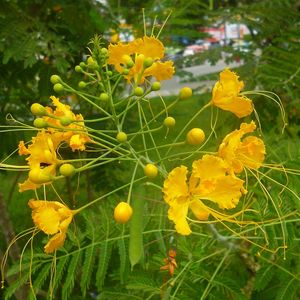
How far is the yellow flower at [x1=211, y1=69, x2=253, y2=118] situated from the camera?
1.13 meters

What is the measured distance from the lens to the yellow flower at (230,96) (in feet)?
3.69

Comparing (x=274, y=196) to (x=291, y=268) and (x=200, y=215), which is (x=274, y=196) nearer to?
(x=291, y=268)

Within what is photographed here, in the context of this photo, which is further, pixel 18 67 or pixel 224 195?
pixel 18 67

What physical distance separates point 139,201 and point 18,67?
4.38ft

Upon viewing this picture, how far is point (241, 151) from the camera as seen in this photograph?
1.08 meters

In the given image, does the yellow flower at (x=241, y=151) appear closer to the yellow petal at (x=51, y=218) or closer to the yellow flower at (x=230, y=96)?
the yellow flower at (x=230, y=96)

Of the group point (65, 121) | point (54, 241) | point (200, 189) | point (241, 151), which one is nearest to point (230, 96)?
point (241, 151)

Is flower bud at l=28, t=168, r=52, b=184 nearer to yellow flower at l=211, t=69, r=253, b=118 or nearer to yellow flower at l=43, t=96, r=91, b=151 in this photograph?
yellow flower at l=43, t=96, r=91, b=151

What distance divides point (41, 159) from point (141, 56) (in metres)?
0.30

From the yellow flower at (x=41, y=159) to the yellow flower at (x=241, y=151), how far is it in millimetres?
313

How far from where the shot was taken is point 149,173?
97 cm

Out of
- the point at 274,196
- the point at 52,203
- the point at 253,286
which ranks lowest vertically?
the point at 253,286

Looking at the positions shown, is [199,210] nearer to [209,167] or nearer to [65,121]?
[209,167]

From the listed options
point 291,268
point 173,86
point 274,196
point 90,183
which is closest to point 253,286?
point 291,268
